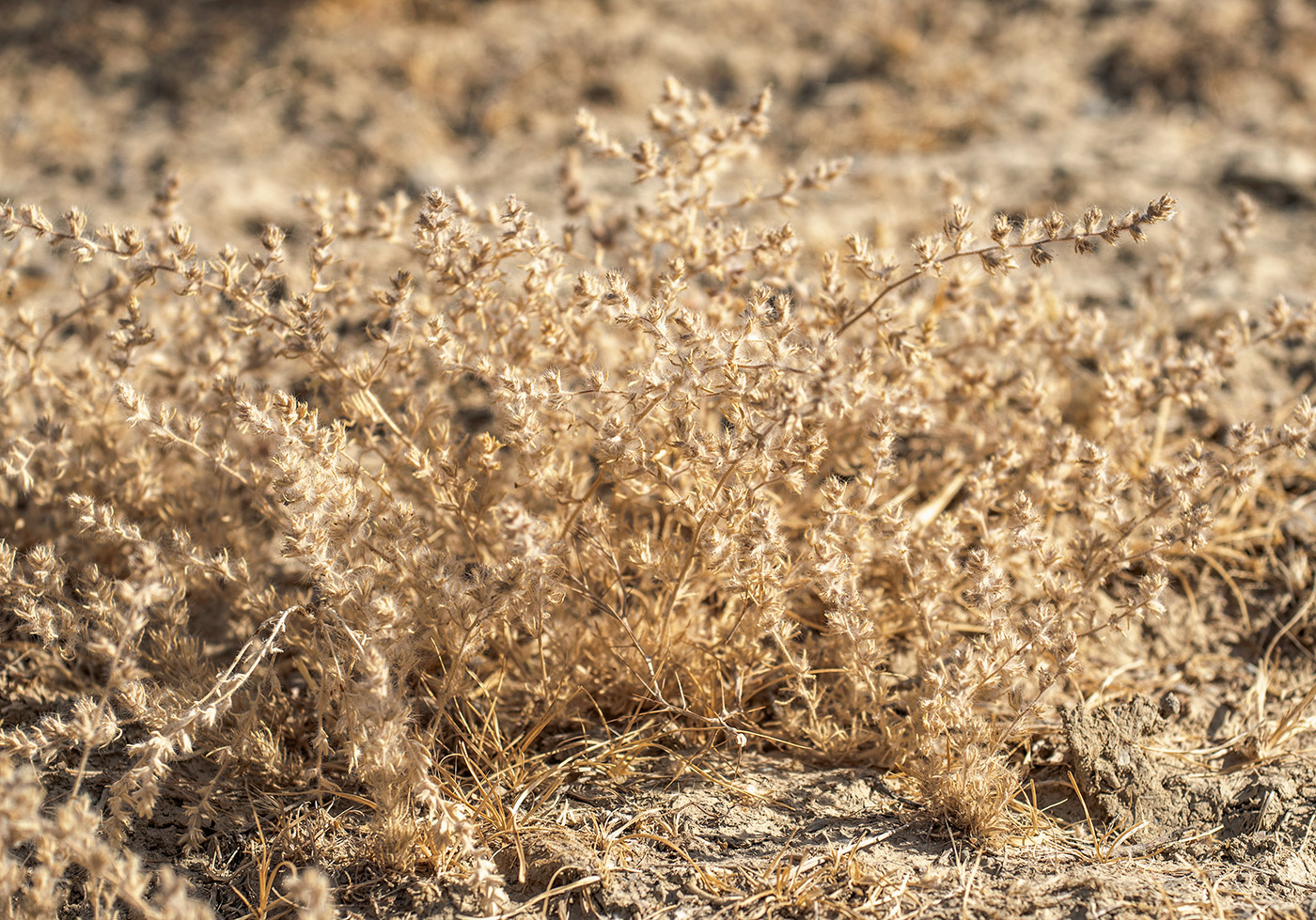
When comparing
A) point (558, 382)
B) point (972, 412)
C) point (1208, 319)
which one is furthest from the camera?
point (1208, 319)

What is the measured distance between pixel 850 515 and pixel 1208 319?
2.48 meters

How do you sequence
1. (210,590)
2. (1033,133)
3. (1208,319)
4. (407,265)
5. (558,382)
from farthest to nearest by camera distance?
1. (1033,133)
2. (407,265)
3. (1208,319)
4. (210,590)
5. (558,382)

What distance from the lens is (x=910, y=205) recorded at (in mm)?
4750

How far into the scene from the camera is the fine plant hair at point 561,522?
6.63ft

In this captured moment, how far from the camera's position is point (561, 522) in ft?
8.34

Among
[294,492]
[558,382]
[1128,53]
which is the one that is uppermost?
[1128,53]

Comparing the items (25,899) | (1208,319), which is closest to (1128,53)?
(1208,319)

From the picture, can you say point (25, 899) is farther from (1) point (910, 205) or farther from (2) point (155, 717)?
(1) point (910, 205)

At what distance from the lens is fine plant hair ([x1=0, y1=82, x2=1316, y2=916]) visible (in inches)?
79.6

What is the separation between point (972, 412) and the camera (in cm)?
326

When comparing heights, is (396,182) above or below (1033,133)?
below

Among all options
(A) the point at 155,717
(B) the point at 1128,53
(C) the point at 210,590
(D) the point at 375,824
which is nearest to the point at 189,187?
(C) the point at 210,590

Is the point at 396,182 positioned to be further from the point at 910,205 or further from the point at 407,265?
the point at 910,205

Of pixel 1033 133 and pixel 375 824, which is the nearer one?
pixel 375 824
